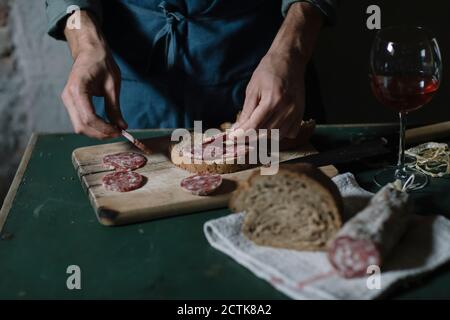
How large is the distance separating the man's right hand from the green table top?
128 mm

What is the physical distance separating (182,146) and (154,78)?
308 millimetres

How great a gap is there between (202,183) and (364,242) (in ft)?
1.33

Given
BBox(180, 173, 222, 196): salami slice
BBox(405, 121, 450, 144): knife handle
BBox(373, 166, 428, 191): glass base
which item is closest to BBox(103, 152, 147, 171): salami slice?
BBox(180, 173, 222, 196): salami slice

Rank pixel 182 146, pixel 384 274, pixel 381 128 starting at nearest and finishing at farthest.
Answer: pixel 384 274, pixel 182 146, pixel 381 128

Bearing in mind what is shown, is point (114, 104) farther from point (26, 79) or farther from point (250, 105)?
point (26, 79)

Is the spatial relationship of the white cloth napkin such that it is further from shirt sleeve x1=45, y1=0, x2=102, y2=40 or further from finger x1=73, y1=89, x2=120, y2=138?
shirt sleeve x1=45, y1=0, x2=102, y2=40

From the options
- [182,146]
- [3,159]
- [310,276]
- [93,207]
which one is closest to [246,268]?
[310,276]

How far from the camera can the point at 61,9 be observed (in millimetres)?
1476

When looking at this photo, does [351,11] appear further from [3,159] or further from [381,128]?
[3,159]

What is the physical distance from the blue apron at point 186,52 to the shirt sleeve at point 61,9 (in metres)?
0.10

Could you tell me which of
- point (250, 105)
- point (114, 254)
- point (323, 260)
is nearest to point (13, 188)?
point (114, 254)

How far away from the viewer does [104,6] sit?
158 cm

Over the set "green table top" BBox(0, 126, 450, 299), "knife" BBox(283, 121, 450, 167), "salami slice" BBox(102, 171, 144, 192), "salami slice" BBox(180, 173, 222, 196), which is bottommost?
"green table top" BBox(0, 126, 450, 299)

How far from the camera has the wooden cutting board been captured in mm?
1123
